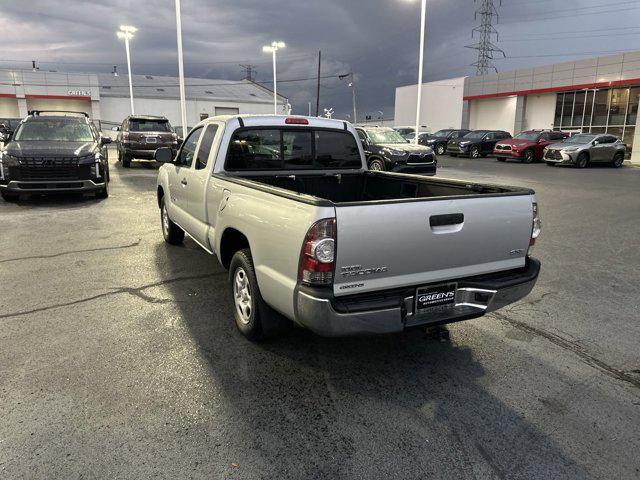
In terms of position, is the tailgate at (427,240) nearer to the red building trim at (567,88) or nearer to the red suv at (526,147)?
the red suv at (526,147)

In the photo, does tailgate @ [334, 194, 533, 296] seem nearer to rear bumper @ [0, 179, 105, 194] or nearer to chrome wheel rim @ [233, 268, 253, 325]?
chrome wheel rim @ [233, 268, 253, 325]

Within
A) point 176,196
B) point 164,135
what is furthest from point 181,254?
point 164,135

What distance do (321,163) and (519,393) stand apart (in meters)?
3.15

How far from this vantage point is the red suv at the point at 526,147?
25516 millimetres

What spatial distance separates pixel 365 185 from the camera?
18.3 ft

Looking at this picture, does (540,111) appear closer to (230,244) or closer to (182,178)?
(182,178)

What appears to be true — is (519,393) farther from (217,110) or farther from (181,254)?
(217,110)

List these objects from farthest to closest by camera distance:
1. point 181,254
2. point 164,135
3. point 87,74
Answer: point 87,74, point 164,135, point 181,254

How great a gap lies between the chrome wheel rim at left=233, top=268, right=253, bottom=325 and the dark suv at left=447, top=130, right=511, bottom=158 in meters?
27.0

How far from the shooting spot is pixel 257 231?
11.8ft

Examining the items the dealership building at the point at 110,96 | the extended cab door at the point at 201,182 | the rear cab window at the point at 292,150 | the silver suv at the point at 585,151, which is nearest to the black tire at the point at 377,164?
the silver suv at the point at 585,151

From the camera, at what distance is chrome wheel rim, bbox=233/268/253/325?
3.98 meters

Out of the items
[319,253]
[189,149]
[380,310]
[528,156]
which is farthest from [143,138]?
[528,156]

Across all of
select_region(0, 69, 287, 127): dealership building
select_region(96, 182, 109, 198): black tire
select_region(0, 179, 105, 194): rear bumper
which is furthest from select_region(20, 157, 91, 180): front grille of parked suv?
select_region(0, 69, 287, 127): dealership building
